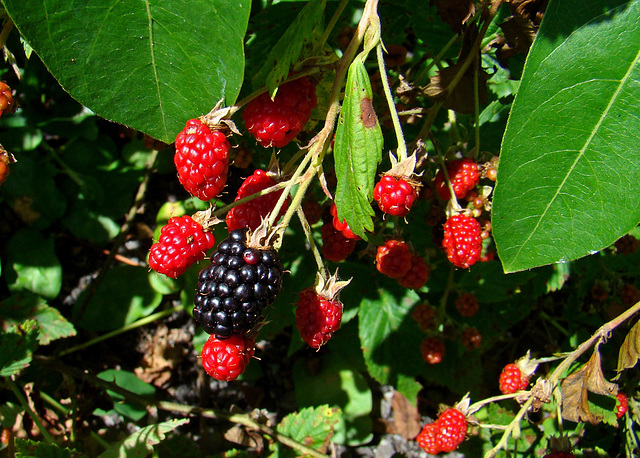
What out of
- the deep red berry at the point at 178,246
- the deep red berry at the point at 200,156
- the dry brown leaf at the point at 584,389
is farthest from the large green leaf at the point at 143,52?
the dry brown leaf at the point at 584,389

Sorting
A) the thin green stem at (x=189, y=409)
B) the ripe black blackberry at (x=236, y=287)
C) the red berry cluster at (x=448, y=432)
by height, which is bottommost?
the thin green stem at (x=189, y=409)

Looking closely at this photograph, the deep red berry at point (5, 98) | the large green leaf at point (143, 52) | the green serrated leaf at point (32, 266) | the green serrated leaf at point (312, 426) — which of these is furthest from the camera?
the green serrated leaf at point (32, 266)

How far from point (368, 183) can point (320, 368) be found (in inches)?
69.9

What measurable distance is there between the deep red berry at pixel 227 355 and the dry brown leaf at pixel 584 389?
1202 mm

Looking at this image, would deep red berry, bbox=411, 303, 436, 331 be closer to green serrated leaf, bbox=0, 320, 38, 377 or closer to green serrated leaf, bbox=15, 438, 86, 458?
green serrated leaf, bbox=15, 438, 86, 458

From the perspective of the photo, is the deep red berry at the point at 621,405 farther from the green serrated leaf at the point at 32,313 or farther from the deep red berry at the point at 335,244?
the green serrated leaf at the point at 32,313

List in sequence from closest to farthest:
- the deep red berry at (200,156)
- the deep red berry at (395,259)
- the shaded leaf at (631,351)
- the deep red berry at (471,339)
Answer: the deep red berry at (200,156) → the deep red berry at (395,259) → the shaded leaf at (631,351) → the deep red berry at (471,339)

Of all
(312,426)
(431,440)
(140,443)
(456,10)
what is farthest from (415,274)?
(140,443)

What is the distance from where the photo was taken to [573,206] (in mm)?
1083

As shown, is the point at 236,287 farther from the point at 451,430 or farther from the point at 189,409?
the point at 189,409

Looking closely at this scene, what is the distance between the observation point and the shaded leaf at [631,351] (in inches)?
64.4

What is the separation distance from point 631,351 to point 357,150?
123cm

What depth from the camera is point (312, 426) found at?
225 cm

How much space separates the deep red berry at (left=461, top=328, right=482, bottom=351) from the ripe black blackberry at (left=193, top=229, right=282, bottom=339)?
1.25 m
